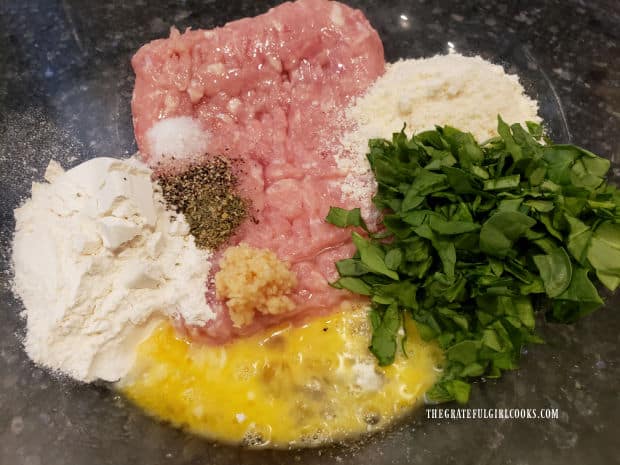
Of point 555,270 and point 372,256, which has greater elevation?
point 555,270

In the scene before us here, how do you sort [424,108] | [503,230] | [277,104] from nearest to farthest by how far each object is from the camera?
[503,230] → [424,108] → [277,104]

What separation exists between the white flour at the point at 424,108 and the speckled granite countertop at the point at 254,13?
439mm

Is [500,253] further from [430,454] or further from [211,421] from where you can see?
[211,421]

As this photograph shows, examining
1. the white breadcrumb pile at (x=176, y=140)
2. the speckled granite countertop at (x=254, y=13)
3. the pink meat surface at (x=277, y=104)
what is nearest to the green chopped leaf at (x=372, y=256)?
the pink meat surface at (x=277, y=104)

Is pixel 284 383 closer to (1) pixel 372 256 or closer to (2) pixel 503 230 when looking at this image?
(1) pixel 372 256

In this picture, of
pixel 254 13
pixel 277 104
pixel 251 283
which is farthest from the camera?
pixel 254 13

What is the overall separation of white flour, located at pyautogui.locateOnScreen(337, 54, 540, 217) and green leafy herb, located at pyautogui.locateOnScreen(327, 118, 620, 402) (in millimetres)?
154

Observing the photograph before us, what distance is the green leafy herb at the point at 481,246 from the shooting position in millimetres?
1639

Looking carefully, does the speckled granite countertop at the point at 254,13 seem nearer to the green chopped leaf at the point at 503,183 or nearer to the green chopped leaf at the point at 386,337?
the green chopped leaf at the point at 386,337

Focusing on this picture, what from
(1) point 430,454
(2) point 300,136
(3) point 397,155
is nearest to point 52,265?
(2) point 300,136

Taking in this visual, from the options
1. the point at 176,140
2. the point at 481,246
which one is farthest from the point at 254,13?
the point at 481,246

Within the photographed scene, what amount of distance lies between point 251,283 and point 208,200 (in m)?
0.42

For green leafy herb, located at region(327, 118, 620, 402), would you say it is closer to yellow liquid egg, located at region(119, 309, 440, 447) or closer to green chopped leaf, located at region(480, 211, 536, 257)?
green chopped leaf, located at region(480, 211, 536, 257)

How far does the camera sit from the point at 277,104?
2.17m
